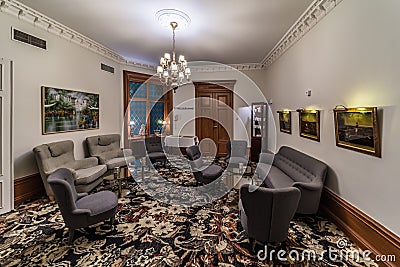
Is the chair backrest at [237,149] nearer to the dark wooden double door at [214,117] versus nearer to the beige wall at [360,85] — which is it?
the beige wall at [360,85]

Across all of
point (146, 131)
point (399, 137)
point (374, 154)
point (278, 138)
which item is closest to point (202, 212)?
point (374, 154)

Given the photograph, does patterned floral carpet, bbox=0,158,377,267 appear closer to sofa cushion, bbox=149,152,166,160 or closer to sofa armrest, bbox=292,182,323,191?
sofa armrest, bbox=292,182,323,191

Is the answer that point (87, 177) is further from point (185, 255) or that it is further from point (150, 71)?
point (150, 71)

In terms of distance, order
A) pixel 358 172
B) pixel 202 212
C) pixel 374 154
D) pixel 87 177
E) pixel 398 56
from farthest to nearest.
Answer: pixel 87 177 → pixel 202 212 → pixel 358 172 → pixel 374 154 → pixel 398 56

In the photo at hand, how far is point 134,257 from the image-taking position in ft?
8.00

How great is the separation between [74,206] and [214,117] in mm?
6213

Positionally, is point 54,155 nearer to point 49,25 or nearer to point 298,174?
point 49,25

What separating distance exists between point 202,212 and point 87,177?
2169mm

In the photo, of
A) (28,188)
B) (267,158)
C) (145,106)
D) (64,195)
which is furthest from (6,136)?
(267,158)

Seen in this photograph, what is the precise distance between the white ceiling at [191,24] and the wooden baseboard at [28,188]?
2968mm

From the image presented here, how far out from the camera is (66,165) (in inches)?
171

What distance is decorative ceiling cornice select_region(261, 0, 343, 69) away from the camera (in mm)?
3291

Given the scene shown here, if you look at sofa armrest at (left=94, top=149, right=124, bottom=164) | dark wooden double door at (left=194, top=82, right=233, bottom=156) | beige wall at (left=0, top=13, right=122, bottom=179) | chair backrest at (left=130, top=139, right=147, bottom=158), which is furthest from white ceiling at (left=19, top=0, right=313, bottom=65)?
sofa armrest at (left=94, top=149, right=124, bottom=164)

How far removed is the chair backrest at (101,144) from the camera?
5383mm
